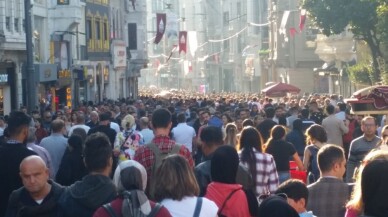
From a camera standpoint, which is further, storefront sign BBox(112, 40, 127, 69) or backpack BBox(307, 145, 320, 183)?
storefront sign BBox(112, 40, 127, 69)

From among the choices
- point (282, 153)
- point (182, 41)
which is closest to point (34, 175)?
point (282, 153)

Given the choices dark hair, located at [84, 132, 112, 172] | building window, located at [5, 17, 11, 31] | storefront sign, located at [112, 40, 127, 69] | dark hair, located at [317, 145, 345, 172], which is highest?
building window, located at [5, 17, 11, 31]

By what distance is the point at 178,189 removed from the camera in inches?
280

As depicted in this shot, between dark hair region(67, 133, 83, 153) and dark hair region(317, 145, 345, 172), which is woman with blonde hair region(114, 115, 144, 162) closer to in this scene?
dark hair region(67, 133, 83, 153)

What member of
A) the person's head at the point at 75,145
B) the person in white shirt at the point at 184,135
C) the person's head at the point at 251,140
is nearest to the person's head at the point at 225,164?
the person's head at the point at 251,140

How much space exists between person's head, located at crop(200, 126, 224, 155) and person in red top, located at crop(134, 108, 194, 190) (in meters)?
0.42

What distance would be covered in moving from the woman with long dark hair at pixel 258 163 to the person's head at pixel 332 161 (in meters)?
1.82

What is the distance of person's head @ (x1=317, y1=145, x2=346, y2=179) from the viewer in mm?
8688

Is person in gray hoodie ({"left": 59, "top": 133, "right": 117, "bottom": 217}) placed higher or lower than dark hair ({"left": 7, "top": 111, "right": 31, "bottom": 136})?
lower

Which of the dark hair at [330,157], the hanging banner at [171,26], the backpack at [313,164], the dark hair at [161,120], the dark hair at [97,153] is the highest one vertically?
the hanging banner at [171,26]

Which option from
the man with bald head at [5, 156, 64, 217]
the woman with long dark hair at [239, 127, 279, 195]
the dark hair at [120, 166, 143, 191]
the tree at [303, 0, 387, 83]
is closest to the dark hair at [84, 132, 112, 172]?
the man with bald head at [5, 156, 64, 217]

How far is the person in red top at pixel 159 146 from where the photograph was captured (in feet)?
32.5

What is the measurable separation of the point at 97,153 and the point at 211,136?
286cm

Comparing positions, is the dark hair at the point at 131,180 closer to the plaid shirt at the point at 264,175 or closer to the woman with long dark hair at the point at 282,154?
the plaid shirt at the point at 264,175
